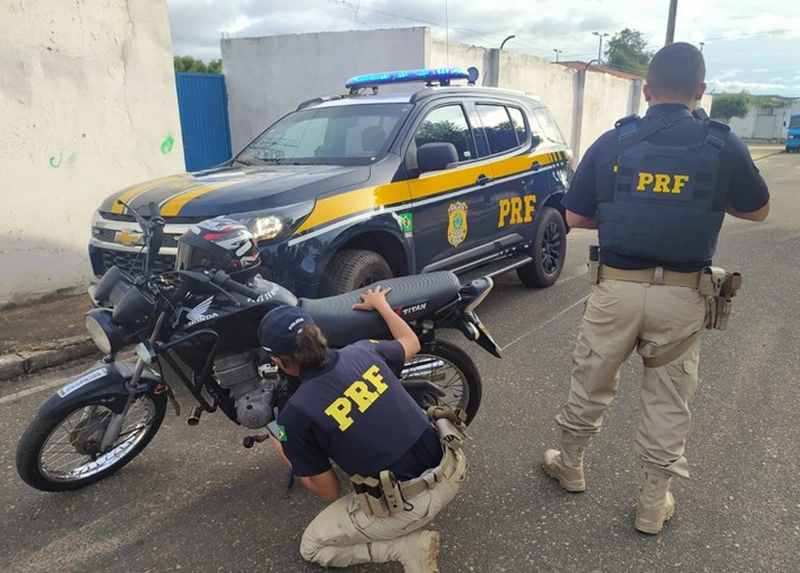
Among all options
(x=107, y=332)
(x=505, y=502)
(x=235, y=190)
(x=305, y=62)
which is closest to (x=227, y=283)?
(x=107, y=332)

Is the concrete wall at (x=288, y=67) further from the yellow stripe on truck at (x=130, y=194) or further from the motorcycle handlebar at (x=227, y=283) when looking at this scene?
the motorcycle handlebar at (x=227, y=283)

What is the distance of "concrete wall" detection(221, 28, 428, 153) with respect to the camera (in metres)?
10.4

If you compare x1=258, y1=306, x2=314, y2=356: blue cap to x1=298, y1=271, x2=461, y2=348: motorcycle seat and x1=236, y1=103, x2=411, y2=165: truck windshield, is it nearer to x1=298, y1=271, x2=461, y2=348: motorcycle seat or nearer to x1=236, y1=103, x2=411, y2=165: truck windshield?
x1=298, y1=271, x2=461, y2=348: motorcycle seat

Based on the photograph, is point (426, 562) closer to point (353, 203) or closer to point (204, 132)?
point (353, 203)

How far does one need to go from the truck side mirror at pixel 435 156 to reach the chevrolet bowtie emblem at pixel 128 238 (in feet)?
6.57

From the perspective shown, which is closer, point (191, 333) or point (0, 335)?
point (191, 333)

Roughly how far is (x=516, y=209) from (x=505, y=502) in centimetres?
332

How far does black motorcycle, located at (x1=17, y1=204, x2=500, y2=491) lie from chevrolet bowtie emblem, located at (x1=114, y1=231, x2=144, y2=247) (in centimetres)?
104

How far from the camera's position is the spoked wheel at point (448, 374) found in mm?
3062

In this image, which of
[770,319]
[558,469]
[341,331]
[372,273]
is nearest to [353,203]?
[372,273]

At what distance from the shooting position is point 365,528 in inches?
87.6

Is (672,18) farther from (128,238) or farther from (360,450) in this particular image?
(360,450)

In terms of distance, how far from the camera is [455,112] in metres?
5.09

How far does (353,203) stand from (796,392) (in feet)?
10.2
